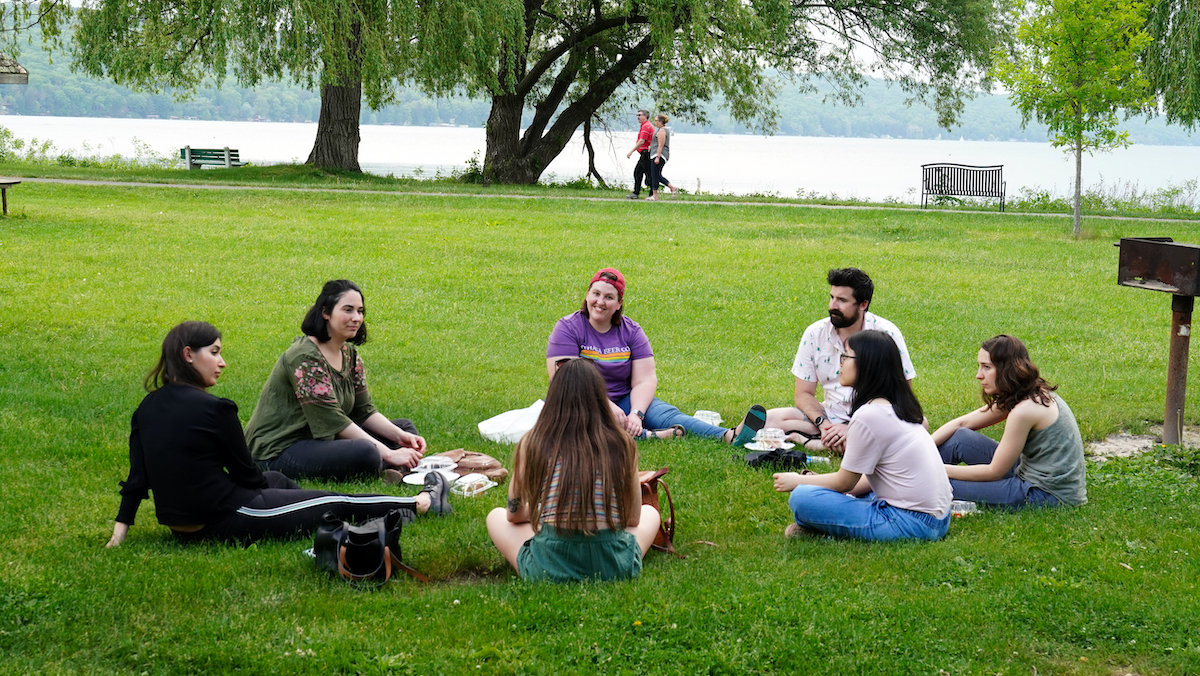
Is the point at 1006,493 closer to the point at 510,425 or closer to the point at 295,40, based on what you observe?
the point at 510,425

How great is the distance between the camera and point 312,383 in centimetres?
607

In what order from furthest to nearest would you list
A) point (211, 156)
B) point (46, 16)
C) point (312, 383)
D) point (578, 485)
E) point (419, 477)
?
point (211, 156)
point (46, 16)
point (419, 477)
point (312, 383)
point (578, 485)

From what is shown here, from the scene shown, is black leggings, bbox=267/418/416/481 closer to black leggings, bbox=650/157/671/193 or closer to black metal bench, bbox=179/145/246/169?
black leggings, bbox=650/157/671/193

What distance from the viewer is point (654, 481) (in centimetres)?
529

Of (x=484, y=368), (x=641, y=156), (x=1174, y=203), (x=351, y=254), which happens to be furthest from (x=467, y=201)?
(x=1174, y=203)

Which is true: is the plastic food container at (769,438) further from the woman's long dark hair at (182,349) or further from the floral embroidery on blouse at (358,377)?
the woman's long dark hair at (182,349)

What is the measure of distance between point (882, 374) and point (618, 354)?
2.47m

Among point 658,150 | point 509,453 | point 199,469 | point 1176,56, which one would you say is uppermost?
point 1176,56

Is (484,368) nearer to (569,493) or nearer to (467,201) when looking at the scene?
(569,493)

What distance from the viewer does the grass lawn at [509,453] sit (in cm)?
407

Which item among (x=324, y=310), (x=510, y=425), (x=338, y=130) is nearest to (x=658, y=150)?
(x=338, y=130)

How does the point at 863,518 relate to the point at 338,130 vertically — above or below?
below

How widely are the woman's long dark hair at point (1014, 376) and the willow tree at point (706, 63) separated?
20.8 meters

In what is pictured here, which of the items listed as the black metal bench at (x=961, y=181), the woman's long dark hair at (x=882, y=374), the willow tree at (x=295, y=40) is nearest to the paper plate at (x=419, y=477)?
the woman's long dark hair at (x=882, y=374)
